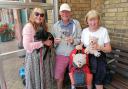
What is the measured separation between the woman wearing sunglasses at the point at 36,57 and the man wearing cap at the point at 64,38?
0.13 m

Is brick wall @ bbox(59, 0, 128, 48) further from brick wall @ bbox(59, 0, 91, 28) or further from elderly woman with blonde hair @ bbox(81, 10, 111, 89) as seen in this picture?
elderly woman with blonde hair @ bbox(81, 10, 111, 89)

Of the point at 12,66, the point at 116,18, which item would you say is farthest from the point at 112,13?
the point at 12,66

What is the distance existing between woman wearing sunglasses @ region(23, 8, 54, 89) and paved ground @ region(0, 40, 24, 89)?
1.30 feet

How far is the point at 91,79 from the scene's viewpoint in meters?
2.35

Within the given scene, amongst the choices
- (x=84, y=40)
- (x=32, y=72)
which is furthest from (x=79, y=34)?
(x=32, y=72)

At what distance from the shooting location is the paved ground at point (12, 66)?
2.62 m

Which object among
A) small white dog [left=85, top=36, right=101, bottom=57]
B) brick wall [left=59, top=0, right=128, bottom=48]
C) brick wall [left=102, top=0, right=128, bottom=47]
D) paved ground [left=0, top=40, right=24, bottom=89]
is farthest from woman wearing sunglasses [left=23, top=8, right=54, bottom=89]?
brick wall [left=102, top=0, right=128, bottom=47]

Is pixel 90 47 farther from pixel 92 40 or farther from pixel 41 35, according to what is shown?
pixel 41 35

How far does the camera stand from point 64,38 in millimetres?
2555

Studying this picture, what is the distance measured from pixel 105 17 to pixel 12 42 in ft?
5.79

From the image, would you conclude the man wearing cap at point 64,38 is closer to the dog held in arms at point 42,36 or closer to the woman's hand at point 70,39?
the woman's hand at point 70,39

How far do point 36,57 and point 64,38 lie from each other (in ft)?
1.62

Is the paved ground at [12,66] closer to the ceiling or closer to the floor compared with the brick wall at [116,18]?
closer to the floor

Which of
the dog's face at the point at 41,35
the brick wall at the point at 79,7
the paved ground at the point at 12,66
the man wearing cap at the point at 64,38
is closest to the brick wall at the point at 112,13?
the brick wall at the point at 79,7
